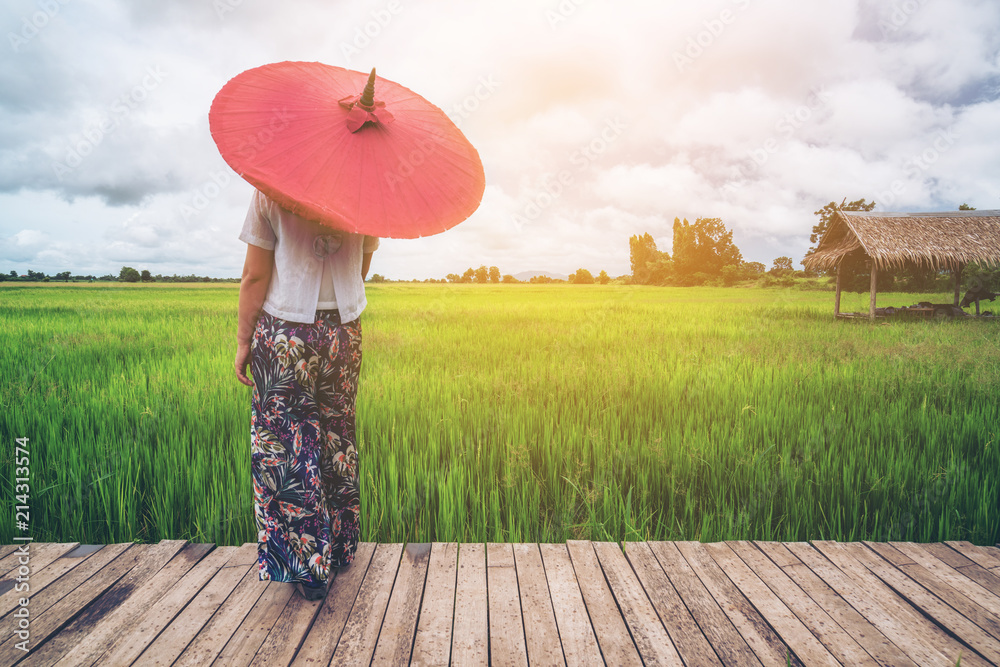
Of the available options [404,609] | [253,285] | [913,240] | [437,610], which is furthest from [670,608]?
[913,240]

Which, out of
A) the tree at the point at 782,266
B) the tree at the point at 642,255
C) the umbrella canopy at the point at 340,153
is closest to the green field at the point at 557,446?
the umbrella canopy at the point at 340,153

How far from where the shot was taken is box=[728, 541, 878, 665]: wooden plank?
60.3 inches

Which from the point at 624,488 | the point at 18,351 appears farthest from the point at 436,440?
the point at 18,351

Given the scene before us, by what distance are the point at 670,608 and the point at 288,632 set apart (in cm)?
134

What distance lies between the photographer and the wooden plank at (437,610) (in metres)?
1.48

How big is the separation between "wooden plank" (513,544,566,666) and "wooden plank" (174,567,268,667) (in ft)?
3.23

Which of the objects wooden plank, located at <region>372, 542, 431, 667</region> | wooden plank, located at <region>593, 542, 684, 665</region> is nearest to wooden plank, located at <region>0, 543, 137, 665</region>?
wooden plank, located at <region>372, 542, 431, 667</region>

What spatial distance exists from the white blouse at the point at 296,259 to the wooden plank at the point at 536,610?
1272 mm

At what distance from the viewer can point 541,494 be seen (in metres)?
2.82

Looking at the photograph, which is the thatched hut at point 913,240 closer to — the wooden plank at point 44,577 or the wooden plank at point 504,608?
the wooden plank at point 504,608

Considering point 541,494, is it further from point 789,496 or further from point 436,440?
point 789,496

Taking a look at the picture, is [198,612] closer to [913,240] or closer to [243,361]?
Answer: [243,361]

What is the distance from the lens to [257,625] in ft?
5.25

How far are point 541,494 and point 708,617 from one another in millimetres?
1242
